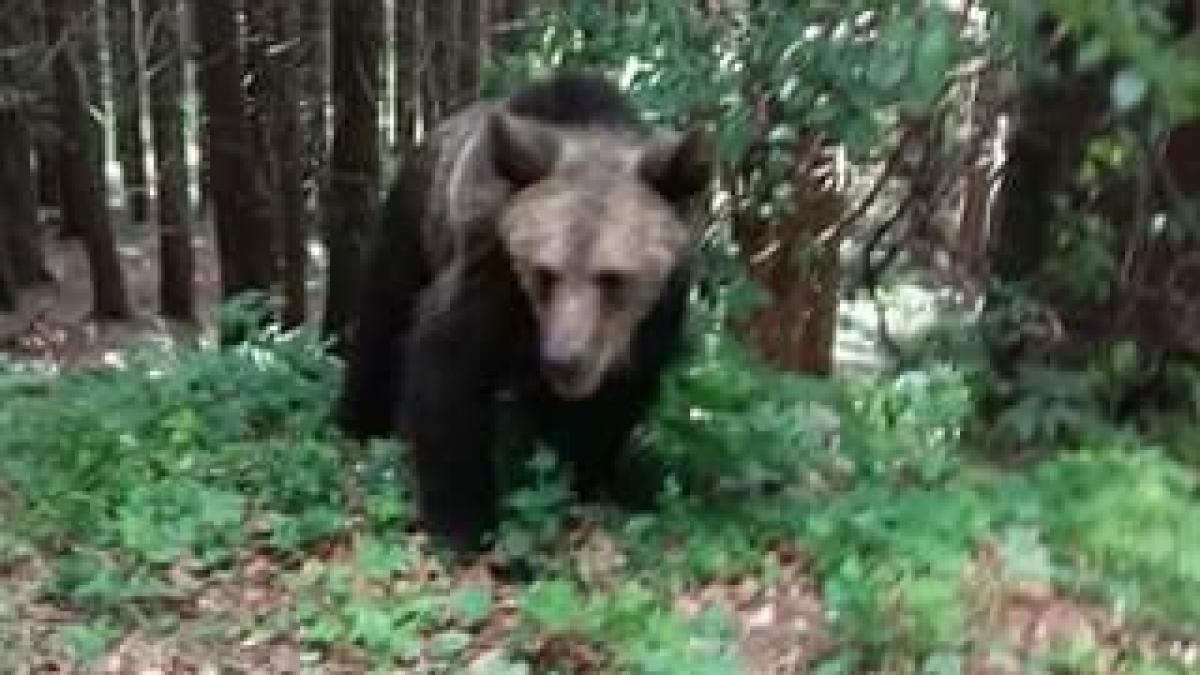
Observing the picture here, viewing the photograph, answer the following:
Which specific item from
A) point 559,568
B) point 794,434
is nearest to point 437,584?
point 559,568

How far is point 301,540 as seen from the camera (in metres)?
6.06

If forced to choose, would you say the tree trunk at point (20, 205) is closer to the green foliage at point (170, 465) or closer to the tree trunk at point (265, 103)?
the tree trunk at point (265, 103)

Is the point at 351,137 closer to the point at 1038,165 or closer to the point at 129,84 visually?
the point at 129,84

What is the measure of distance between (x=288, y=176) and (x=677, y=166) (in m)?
11.1

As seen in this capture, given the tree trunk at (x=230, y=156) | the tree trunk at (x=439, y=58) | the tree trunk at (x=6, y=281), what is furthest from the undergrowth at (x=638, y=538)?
the tree trunk at (x=6, y=281)

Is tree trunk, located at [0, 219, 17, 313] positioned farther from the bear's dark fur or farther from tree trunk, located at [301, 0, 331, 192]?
the bear's dark fur

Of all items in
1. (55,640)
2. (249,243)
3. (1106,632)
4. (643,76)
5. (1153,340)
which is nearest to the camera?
(1106,632)

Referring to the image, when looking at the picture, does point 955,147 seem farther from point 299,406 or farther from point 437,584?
point 299,406

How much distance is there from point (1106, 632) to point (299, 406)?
163 inches

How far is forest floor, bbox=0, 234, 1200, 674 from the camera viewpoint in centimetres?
485

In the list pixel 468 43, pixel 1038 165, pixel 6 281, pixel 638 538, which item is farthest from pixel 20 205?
pixel 1038 165

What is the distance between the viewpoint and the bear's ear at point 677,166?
5742mm

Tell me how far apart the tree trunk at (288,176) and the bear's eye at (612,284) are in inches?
412

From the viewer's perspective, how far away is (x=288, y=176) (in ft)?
53.9
